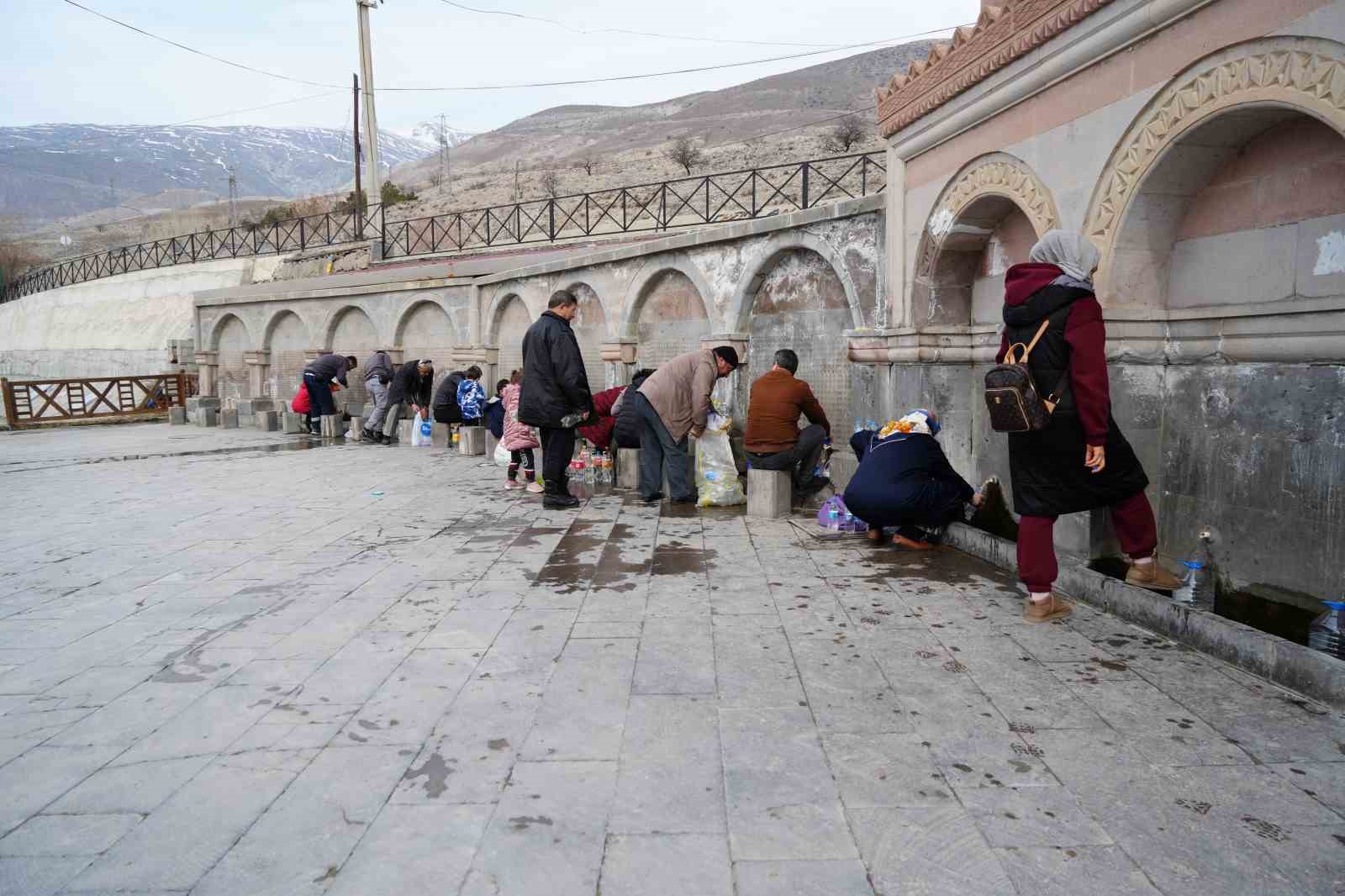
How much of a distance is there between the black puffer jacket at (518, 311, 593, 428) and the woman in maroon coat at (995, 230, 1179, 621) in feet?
13.3

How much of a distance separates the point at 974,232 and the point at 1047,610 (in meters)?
3.21

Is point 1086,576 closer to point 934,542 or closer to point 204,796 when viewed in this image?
point 934,542

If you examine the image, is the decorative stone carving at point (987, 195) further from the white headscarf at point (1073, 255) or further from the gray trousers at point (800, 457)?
the gray trousers at point (800, 457)

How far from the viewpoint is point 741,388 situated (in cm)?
920

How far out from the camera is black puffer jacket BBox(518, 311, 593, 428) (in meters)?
7.31

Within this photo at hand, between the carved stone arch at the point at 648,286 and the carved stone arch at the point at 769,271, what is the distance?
1.60 feet

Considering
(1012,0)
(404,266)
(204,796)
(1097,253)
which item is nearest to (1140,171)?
(1097,253)

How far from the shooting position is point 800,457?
7.10 metres

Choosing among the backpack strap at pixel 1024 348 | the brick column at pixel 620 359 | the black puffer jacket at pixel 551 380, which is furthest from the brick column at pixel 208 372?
the backpack strap at pixel 1024 348

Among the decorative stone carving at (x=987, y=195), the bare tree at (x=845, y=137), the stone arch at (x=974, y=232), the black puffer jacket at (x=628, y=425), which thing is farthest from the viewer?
the bare tree at (x=845, y=137)

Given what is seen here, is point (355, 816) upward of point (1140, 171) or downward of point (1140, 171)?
downward

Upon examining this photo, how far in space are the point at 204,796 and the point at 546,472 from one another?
16.3 feet

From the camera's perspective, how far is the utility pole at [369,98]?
29.4 metres

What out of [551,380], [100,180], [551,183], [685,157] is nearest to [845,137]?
[685,157]
